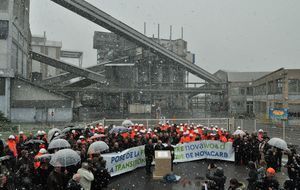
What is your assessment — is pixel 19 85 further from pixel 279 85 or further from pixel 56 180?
pixel 279 85

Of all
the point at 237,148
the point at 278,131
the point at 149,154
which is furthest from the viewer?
the point at 278,131

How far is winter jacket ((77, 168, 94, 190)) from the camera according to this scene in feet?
22.6

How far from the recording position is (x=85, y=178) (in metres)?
6.94

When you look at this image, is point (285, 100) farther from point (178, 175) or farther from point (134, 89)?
point (178, 175)

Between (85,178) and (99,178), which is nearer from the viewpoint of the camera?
(85,178)

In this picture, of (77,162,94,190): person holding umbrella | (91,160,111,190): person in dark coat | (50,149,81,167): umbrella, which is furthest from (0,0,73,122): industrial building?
(77,162,94,190): person holding umbrella

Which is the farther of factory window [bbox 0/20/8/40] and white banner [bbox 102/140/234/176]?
factory window [bbox 0/20/8/40]

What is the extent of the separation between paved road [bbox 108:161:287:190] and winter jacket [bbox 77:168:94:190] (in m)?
2.86

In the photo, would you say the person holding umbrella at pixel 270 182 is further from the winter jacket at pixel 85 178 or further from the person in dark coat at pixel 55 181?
the person in dark coat at pixel 55 181

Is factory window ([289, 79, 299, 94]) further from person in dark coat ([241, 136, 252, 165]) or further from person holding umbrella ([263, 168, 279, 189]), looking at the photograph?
person holding umbrella ([263, 168, 279, 189])

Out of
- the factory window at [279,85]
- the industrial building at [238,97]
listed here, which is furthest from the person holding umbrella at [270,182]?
the industrial building at [238,97]

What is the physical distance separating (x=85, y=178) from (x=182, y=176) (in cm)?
516

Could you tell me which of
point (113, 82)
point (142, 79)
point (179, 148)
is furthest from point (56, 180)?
point (142, 79)

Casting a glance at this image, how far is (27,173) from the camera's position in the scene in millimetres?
7012
